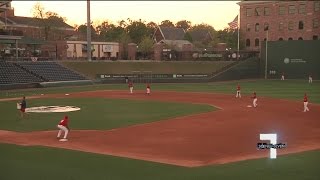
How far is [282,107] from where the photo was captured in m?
38.1

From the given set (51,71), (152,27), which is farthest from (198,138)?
(152,27)

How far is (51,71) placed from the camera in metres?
69.9

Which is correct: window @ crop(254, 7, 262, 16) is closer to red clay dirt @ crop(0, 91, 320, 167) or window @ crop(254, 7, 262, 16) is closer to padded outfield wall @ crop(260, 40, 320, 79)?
padded outfield wall @ crop(260, 40, 320, 79)

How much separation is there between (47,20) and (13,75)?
179 feet

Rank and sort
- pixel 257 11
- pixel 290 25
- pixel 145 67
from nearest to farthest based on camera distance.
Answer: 1. pixel 145 67
2. pixel 290 25
3. pixel 257 11

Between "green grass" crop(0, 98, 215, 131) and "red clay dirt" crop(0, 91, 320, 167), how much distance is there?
6.53 feet

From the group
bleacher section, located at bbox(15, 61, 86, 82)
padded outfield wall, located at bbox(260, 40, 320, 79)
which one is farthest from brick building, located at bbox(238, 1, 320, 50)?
bleacher section, located at bbox(15, 61, 86, 82)

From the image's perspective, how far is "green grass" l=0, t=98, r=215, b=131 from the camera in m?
28.7

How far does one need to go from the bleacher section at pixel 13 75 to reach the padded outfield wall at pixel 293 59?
44836 millimetres

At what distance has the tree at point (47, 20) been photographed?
112200mm

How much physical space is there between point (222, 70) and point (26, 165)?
2447 inches

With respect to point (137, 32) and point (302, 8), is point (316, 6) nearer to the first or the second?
point (302, 8)

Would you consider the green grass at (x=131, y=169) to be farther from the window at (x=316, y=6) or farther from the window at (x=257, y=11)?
A: the window at (x=257, y=11)

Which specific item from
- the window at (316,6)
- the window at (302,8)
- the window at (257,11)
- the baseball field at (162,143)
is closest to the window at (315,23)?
the window at (316,6)
